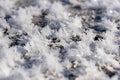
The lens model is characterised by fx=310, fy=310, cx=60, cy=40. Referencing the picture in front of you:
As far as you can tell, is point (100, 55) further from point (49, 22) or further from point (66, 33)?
point (49, 22)

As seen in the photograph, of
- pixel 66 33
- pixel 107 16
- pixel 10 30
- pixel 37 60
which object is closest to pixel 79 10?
pixel 107 16

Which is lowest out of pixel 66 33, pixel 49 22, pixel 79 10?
pixel 66 33

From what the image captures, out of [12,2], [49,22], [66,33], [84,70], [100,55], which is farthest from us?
[12,2]

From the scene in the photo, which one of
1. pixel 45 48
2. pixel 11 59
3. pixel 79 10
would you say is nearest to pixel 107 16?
pixel 79 10

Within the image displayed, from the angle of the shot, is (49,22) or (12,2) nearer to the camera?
(49,22)

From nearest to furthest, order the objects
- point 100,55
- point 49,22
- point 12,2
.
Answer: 1. point 100,55
2. point 49,22
3. point 12,2

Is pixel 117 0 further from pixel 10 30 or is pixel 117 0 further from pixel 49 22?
pixel 10 30

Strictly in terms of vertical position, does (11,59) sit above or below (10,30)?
below
